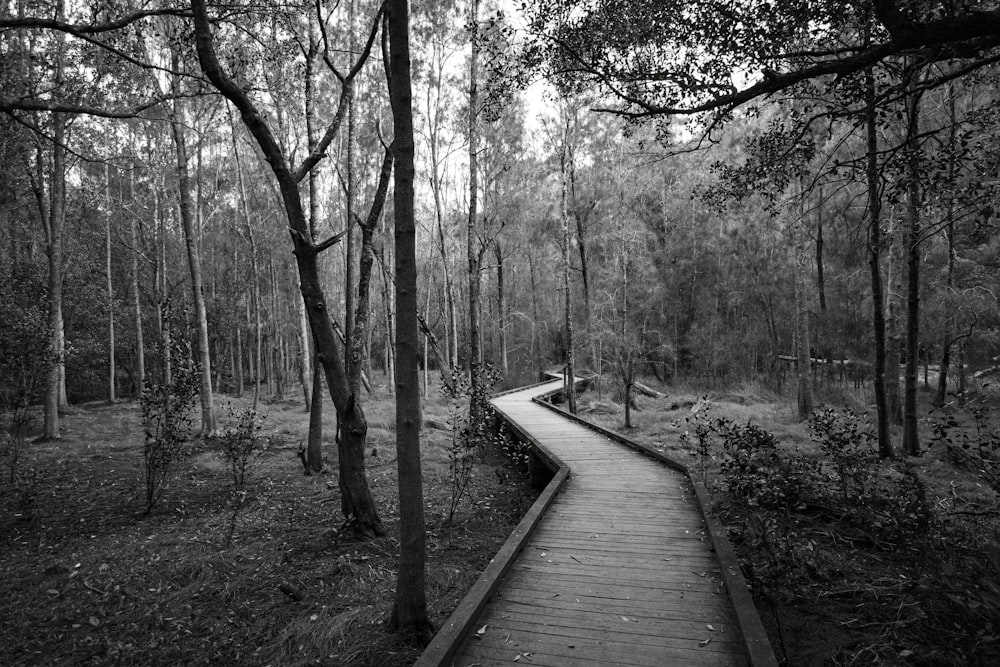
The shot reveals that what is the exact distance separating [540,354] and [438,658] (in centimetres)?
2790

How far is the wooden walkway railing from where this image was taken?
9.05ft

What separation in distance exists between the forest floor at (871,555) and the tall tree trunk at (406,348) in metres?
2.24

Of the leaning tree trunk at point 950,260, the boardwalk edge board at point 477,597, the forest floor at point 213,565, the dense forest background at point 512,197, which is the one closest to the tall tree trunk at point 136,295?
the dense forest background at point 512,197

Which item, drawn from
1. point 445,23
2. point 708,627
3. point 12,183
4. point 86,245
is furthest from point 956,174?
point 86,245

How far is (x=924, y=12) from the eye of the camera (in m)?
3.97

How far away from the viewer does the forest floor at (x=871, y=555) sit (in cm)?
281

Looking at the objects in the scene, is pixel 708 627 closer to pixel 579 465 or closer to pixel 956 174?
pixel 956 174

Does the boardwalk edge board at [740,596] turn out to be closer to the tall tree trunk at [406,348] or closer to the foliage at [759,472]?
the foliage at [759,472]

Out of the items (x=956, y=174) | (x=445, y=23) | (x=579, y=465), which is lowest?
(x=579, y=465)

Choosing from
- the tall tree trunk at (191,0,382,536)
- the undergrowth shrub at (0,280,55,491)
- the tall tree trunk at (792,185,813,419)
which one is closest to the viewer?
the tall tree trunk at (191,0,382,536)

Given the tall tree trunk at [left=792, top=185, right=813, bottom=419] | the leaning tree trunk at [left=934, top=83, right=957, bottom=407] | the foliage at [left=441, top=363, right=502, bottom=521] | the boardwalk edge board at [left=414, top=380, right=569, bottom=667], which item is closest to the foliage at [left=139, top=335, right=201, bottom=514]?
the foliage at [left=441, top=363, right=502, bottom=521]

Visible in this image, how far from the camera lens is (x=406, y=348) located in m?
3.05

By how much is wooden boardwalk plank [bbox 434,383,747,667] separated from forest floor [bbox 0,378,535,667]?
2.23 ft

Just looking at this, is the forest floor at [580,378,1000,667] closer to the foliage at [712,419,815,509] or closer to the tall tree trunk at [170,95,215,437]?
the foliage at [712,419,815,509]
